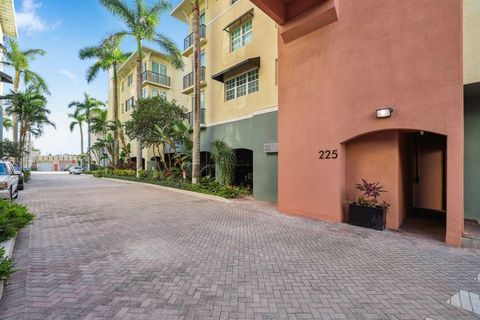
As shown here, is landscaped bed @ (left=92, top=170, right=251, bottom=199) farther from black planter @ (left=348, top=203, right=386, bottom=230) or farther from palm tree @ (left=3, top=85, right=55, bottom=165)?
palm tree @ (left=3, top=85, right=55, bottom=165)

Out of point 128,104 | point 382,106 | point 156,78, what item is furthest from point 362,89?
point 128,104

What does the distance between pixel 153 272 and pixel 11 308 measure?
1831 mm

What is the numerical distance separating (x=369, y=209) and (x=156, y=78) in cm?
2552

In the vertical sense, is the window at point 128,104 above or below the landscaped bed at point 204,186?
above

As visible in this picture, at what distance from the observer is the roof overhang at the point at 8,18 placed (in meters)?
16.8

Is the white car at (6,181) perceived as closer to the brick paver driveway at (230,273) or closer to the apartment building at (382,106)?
the brick paver driveway at (230,273)

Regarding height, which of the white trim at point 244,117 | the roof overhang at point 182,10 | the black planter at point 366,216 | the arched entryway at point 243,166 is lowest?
the black planter at point 366,216

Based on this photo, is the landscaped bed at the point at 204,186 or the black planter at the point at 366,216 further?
the landscaped bed at the point at 204,186

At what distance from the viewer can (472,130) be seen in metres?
7.25

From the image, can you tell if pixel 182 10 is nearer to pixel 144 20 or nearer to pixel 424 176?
pixel 144 20

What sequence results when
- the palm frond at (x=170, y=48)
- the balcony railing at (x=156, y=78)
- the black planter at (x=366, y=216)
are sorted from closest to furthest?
the black planter at (x=366, y=216) → the palm frond at (x=170, y=48) → the balcony railing at (x=156, y=78)

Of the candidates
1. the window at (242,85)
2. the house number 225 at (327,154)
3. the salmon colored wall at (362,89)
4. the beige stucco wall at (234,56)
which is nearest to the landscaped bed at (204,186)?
the salmon colored wall at (362,89)

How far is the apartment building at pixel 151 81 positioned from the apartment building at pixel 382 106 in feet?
60.3

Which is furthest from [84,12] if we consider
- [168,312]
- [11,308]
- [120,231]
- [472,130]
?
[472,130]
